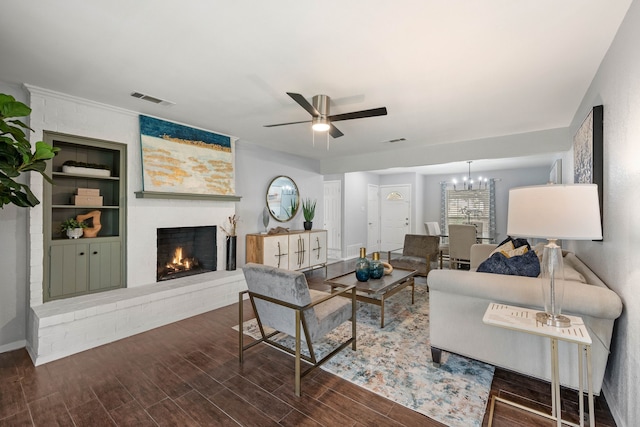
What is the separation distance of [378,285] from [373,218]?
5.53m

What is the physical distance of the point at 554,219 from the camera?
58.1 inches

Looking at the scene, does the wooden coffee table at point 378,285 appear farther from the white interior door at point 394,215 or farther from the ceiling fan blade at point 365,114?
the white interior door at point 394,215

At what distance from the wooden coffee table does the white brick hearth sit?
168cm

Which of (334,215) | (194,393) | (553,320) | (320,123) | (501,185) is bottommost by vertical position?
(194,393)

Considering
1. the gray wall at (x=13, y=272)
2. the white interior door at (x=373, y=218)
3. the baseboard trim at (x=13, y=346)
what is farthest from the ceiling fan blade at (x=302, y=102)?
the white interior door at (x=373, y=218)

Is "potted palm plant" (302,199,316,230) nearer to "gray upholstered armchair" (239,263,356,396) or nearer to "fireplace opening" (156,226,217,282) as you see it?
"fireplace opening" (156,226,217,282)

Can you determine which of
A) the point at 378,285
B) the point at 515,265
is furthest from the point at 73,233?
the point at 515,265

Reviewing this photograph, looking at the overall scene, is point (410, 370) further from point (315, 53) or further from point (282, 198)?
point (282, 198)

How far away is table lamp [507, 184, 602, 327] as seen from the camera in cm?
144

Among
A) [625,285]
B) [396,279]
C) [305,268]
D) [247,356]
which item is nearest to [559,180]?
[396,279]

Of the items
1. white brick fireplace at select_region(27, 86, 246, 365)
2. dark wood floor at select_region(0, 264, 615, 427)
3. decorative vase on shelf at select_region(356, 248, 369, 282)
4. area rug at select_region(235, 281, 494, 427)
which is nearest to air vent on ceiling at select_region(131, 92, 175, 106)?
white brick fireplace at select_region(27, 86, 246, 365)

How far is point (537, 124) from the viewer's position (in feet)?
13.0

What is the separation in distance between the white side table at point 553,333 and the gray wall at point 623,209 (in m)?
0.24

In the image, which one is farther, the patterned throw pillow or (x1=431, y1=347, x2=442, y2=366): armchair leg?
(x1=431, y1=347, x2=442, y2=366): armchair leg
